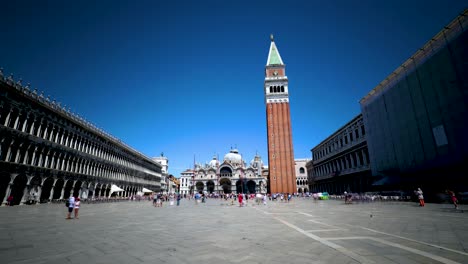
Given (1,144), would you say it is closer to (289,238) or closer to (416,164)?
(289,238)

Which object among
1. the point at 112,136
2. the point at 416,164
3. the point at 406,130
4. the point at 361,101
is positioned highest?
the point at 361,101

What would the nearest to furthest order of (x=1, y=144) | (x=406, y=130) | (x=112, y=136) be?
1. (x=1, y=144)
2. (x=406, y=130)
3. (x=112, y=136)

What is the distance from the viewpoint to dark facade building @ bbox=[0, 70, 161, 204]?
2100 cm

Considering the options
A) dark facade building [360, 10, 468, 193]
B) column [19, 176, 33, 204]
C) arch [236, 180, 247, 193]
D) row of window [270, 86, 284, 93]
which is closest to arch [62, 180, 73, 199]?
column [19, 176, 33, 204]

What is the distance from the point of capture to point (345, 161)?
135 ft

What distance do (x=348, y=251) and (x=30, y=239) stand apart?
8.18 meters

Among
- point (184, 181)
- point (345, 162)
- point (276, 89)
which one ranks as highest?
point (276, 89)

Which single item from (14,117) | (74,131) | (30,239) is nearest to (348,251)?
(30,239)

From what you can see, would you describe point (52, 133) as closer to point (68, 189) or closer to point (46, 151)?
point (46, 151)

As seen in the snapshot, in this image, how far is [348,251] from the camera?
4.70m

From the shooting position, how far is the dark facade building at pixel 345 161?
35.3 m

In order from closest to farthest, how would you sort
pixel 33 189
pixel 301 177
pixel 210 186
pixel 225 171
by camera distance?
pixel 33 189, pixel 210 186, pixel 225 171, pixel 301 177

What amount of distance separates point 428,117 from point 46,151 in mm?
40257

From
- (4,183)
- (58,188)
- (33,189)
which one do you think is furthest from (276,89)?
(4,183)
